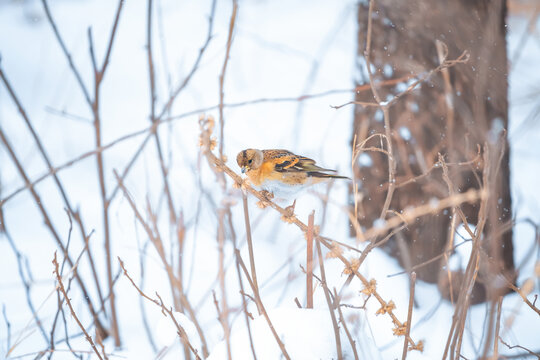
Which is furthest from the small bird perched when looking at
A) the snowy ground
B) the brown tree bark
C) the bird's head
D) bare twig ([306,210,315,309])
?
bare twig ([306,210,315,309])

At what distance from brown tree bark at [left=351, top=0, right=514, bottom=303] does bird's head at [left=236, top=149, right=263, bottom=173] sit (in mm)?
616

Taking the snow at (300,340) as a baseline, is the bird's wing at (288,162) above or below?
above

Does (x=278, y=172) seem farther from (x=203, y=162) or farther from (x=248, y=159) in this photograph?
(x=203, y=162)

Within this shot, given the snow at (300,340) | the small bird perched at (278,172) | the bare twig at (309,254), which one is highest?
the small bird perched at (278,172)

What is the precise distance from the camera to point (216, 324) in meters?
2.58

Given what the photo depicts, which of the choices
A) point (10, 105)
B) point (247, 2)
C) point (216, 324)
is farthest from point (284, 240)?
point (247, 2)

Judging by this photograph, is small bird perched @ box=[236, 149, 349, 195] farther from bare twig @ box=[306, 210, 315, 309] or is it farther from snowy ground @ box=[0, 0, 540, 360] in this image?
bare twig @ box=[306, 210, 315, 309]

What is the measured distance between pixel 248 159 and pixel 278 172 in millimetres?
202

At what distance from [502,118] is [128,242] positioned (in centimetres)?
270

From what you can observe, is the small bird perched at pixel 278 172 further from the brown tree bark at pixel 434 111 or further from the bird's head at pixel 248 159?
the brown tree bark at pixel 434 111

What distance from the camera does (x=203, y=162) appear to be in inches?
102

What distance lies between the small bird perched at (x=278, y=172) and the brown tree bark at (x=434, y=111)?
360mm

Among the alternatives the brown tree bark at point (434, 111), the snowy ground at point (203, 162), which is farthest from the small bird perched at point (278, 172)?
the brown tree bark at point (434, 111)

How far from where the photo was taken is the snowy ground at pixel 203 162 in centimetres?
231
